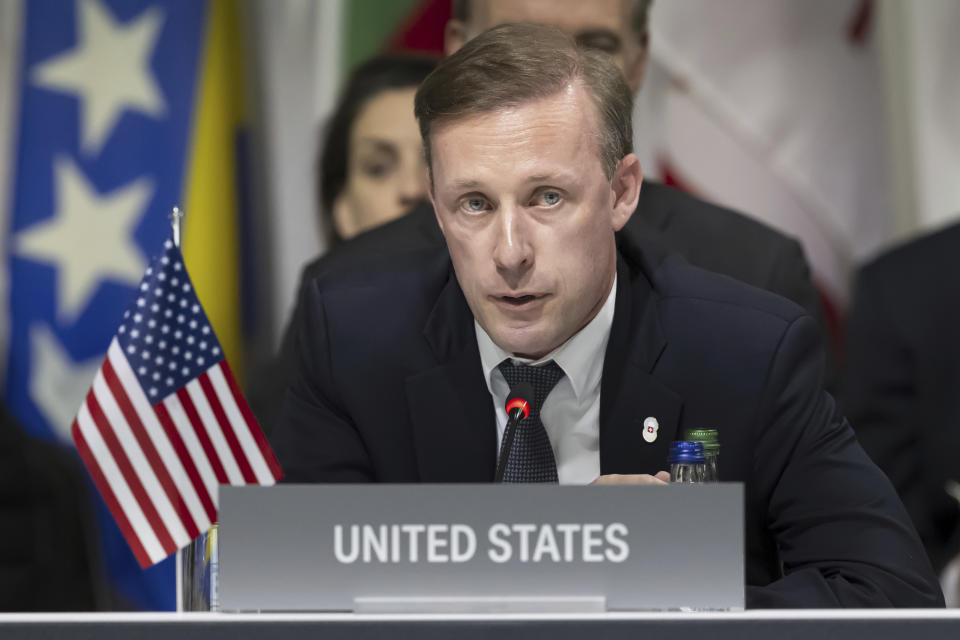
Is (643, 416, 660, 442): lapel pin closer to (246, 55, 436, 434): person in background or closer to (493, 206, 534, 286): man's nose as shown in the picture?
(493, 206, 534, 286): man's nose

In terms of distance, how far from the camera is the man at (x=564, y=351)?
87.7 inches

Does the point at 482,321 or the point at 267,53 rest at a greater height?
the point at 267,53

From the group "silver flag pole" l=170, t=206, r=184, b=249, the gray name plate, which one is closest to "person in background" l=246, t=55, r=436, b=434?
"silver flag pole" l=170, t=206, r=184, b=249

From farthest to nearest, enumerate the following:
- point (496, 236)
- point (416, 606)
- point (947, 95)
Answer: point (947, 95) → point (496, 236) → point (416, 606)

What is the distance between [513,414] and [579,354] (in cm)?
48

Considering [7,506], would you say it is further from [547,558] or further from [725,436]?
[547,558]

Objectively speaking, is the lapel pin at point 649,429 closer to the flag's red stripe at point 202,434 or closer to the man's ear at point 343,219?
the flag's red stripe at point 202,434

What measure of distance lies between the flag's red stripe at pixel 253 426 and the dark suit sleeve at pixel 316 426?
99mm

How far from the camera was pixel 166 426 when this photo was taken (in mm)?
2385

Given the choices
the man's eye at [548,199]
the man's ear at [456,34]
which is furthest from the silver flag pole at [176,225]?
the man's ear at [456,34]

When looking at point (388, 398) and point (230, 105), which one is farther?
point (230, 105)

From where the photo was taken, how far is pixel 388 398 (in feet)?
8.30

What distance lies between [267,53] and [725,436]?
3.00 m

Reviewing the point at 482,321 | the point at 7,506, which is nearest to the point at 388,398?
the point at 482,321
